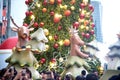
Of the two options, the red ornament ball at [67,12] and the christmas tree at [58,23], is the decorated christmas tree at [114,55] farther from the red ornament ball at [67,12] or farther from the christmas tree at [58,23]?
the red ornament ball at [67,12]

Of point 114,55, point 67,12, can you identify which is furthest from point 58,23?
point 114,55

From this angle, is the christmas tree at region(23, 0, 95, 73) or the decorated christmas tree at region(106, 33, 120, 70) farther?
the decorated christmas tree at region(106, 33, 120, 70)

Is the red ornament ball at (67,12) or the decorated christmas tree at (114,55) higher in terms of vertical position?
the red ornament ball at (67,12)

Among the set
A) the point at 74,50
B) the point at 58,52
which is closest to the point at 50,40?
the point at 58,52

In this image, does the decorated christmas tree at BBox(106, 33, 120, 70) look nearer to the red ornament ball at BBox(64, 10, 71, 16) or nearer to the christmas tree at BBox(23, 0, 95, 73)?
the christmas tree at BBox(23, 0, 95, 73)

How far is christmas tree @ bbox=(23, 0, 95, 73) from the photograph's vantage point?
17.2 feet

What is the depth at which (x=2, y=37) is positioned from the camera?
32.6ft

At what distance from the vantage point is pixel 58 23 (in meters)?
5.37

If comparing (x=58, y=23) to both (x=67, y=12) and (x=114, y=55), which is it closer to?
(x=67, y=12)

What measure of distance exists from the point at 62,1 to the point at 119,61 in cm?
161

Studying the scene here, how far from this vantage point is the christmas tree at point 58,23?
525 cm

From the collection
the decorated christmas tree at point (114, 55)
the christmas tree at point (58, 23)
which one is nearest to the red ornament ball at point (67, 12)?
the christmas tree at point (58, 23)

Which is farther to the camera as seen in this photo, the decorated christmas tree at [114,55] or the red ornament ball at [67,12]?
the decorated christmas tree at [114,55]

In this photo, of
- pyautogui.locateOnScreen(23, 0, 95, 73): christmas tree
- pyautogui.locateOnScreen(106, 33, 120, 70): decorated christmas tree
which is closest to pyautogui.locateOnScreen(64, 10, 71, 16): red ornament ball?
pyautogui.locateOnScreen(23, 0, 95, 73): christmas tree
